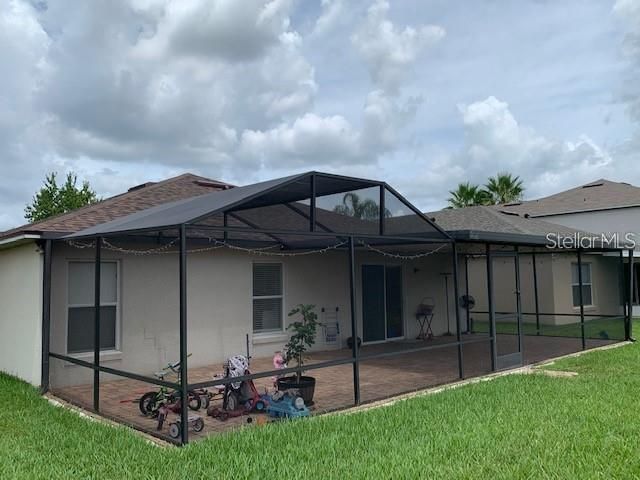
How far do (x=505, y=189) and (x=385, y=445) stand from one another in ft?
91.5

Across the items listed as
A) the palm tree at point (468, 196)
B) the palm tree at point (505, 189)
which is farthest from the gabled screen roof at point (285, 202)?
the palm tree at point (505, 189)

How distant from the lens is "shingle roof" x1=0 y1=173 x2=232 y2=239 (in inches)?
323

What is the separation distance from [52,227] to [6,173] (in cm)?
2125

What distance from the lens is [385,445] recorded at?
473 centimetres

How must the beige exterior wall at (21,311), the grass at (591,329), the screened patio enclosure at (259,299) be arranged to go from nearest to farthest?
the screened patio enclosure at (259,299), the beige exterior wall at (21,311), the grass at (591,329)

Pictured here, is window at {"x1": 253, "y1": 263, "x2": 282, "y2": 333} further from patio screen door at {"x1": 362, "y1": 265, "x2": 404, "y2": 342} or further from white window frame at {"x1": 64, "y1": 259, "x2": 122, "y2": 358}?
white window frame at {"x1": 64, "y1": 259, "x2": 122, "y2": 358}

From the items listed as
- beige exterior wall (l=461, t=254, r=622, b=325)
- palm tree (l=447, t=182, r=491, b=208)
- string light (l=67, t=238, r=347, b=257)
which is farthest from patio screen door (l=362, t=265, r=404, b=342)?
palm tree (l=447, t=182, r=491, b=208)

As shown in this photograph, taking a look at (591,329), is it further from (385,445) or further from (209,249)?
(385,445)

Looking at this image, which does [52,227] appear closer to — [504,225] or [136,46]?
[136,46]

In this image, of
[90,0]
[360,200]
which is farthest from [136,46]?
[360,200]

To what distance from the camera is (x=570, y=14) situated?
10.1 meters

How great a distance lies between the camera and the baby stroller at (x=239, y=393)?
625 centimetres

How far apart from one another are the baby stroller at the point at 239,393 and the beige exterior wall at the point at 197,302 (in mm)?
3263

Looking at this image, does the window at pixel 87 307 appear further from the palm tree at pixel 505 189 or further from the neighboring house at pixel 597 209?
the palm tree at pixel 505 189
